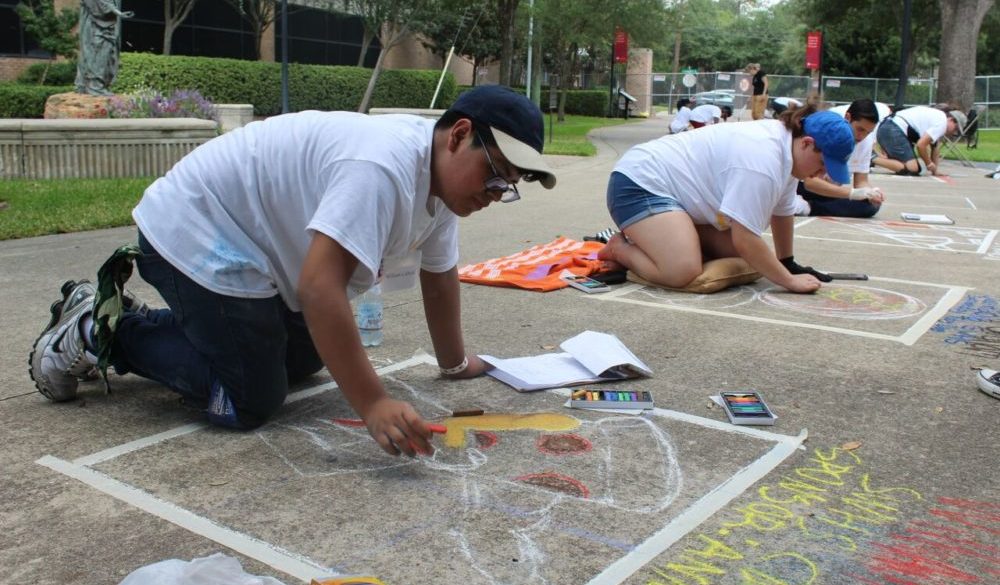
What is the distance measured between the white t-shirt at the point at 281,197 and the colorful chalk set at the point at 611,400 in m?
0.84

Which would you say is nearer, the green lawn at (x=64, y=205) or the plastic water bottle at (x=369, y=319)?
the plastic water bottle at (x=369, y=319)

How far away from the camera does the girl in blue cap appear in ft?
15.8

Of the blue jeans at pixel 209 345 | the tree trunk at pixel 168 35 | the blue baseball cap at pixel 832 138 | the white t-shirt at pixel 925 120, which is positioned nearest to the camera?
the blue jeans at pixel 209 345

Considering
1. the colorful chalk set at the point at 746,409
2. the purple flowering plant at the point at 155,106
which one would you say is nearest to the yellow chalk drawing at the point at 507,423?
the colorful chalk set at the point at 746,409

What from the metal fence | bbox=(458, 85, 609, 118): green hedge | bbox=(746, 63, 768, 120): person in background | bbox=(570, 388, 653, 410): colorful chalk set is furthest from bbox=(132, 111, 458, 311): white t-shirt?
bbox=(458, 85, 609, 118): green hedge

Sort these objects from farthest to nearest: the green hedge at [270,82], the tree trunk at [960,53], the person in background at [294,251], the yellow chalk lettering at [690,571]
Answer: the tree trunk at [960,53]
the green hedge at [270,82]
the person in background at [294,251]
the yellow chalk lettering at [690,571]

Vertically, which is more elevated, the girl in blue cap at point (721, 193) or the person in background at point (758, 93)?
the person in background at point (758, 93)

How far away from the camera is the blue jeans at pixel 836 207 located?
8.80 meters

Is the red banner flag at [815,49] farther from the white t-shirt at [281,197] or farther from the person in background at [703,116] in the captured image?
the white t-shirt at [281,197]

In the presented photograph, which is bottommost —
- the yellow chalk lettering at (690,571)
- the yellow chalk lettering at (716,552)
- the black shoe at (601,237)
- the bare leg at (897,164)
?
the yellow chalk lettering at (690,571)

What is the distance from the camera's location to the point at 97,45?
37.0ft

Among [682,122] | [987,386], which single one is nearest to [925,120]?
[682,122]

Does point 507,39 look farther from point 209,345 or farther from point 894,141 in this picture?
point 209,345

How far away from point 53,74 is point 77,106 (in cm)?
1225
